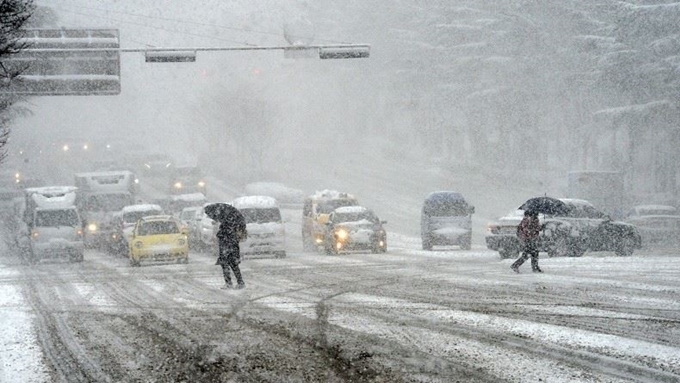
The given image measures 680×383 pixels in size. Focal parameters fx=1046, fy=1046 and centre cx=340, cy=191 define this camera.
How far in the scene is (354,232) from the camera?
32.5 meters

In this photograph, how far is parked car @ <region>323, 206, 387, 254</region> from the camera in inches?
1281

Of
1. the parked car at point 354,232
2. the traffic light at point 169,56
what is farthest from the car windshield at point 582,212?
the traffic light at point 169,56

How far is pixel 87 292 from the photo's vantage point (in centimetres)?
2097

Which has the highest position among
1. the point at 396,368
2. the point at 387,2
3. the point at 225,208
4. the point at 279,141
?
the point at 387,2

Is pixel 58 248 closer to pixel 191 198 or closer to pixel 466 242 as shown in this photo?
pixel 466 242

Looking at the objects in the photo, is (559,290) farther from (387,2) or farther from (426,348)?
(387,2)

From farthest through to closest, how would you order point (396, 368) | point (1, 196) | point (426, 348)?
point (1, 196)
point (426, 348)
point (396, 368)

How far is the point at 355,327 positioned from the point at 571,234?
16580 millimetres

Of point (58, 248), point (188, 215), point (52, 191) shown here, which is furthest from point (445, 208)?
point (52, 191)

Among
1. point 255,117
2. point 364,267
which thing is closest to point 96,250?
point 364,267

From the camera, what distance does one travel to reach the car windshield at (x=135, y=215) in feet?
120

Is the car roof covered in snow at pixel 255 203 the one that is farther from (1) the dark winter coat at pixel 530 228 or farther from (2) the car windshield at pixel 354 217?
(1) the dark winter coat at pixel 530 228

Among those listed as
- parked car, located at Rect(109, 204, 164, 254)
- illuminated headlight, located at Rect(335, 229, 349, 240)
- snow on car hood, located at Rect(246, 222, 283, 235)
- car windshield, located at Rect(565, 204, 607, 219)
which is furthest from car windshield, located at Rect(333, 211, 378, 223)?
parked car, located at Rect(109, 204, 164, 254)

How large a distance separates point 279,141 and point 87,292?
81.1 m
